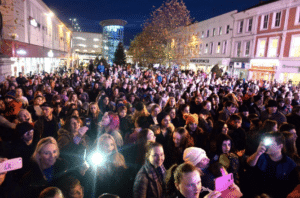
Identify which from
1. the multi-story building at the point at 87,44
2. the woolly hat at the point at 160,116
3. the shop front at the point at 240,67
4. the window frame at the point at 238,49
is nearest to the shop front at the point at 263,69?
the shop front at the point at 240,67

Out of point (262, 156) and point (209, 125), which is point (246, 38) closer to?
point (209, 125)

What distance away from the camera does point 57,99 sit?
6.50 metres

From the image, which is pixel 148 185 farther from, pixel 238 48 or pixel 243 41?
pixel 238 48

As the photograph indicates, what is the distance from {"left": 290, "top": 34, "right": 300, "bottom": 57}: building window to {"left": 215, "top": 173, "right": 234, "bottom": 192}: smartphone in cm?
2482

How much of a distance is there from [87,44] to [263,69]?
79.6 metres

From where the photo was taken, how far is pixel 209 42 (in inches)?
1489

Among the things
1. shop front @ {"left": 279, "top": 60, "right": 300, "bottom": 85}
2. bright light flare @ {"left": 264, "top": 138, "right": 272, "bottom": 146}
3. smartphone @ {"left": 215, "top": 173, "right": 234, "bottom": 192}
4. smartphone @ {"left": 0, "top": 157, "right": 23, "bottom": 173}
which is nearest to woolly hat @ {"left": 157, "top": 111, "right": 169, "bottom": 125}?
bright light flare @ {"left": 264, "top": 138, "right": 272, "bottom": 146}

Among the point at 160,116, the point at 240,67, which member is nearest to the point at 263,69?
the point at 240,67

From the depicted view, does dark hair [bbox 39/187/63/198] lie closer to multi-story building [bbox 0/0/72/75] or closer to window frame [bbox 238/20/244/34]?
multi-story building [bbox 0/0/72/75]

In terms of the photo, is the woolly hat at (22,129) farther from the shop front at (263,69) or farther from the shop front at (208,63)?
the shop front at (208,63)

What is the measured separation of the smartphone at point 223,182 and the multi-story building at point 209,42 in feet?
80.5

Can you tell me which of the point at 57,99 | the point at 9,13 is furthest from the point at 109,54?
the point at 57,99

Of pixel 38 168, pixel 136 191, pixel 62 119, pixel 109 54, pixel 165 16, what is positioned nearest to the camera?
pixel 136 191

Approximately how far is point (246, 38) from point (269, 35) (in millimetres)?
3794
